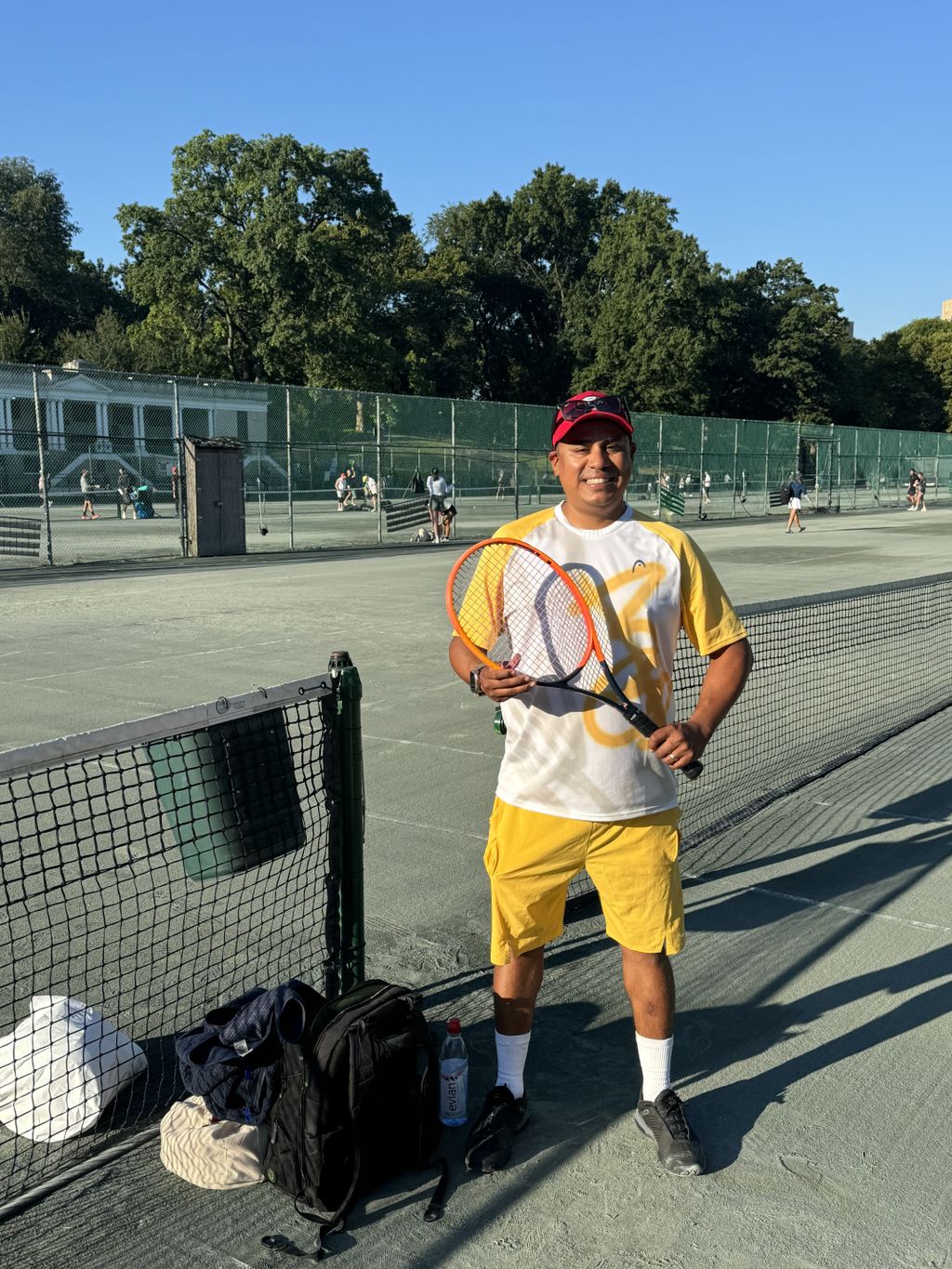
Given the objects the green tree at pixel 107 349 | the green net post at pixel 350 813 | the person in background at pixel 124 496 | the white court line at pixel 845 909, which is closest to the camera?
the green net post at pixel 350 813

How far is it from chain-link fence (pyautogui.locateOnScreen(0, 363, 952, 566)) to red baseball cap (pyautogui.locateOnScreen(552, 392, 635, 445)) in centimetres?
1764

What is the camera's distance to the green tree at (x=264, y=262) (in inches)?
1972

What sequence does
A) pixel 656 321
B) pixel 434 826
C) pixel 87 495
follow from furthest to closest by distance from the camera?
pixel 656 321, pixel 87 495, pixel 434 826

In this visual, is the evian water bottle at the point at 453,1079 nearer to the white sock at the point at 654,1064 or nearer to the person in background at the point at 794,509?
the white sock at the point at 654,1064

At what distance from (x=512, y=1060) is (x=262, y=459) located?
22819 mm

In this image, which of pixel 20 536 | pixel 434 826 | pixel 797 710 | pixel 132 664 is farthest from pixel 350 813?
pixel 20 536

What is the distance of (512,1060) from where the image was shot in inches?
121

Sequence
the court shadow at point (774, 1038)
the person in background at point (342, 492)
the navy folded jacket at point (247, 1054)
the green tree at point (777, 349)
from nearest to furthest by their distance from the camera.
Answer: the navy folded jacket at point (247, 1054) < the court shadow at point (774, 1038) < the person in background at point (342, 492) < the green tree at point (777, 349)

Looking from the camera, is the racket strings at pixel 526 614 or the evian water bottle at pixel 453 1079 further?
the evian water bottle at pixel 453 1079

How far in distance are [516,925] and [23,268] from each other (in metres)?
71.8

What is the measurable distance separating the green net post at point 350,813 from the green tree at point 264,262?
4890 centimetres

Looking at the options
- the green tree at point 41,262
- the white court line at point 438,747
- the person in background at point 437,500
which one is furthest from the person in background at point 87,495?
the green tree at point 41,262

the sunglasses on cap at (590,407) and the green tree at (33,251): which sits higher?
the green tree at (33,251)

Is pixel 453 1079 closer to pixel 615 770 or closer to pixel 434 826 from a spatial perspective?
pixel 615 770
